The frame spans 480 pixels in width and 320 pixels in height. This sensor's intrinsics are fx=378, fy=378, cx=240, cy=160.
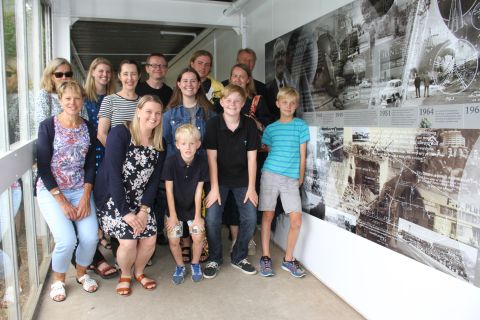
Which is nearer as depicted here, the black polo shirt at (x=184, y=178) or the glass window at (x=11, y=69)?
the glass window at (x=11, y=69)

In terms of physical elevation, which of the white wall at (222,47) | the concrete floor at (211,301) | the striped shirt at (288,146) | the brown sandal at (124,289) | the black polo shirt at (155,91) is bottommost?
the concrete floor at (211,301)

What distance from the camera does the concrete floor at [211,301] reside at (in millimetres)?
2512

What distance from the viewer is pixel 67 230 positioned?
2.52 meters

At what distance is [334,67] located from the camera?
2830 millimetres

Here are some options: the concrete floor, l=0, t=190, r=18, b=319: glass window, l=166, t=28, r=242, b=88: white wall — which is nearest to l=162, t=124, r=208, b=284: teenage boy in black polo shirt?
the concrete floor

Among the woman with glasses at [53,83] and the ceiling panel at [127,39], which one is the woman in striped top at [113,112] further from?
the ceiling panel at [127,39]

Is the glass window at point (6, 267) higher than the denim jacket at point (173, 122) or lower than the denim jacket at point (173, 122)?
lower

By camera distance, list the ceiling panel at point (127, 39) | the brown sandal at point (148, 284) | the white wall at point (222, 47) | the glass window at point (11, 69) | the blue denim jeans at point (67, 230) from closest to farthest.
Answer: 1. the glass window at point (11, 69)
2. the blue denim jeans at point (67, 230)
3. the brown sandal at point (148, 284)
4. the white wall at point (222, 47)
5. the ceiling panel at point (127, 39)

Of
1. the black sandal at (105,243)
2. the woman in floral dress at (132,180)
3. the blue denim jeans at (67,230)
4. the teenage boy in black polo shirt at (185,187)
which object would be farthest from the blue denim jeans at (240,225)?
the black sandal at (105,243)

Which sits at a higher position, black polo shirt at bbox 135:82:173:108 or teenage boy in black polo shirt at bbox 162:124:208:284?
black polo shirt at bbox 135:82:173:108

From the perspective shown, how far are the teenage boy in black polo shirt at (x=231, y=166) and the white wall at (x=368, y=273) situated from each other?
0.55 metres

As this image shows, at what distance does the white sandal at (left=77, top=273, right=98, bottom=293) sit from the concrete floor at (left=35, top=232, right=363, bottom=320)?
0.12 feet

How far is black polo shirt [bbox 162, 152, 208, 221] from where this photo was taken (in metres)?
2.83

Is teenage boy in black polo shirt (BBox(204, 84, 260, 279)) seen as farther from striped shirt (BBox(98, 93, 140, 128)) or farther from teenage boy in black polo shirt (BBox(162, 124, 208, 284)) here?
striped shirt (BBox(98, 93, 140, 128))
